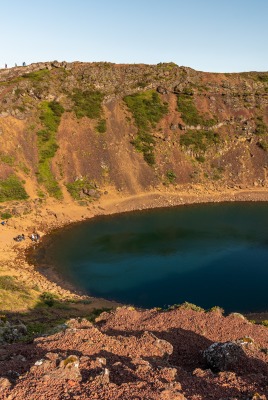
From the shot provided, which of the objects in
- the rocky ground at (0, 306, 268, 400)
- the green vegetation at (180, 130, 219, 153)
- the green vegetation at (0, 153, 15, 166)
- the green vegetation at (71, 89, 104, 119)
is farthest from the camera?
the green vegetation at (180, 130, 219, 153)

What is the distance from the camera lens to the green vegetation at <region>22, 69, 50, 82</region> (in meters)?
107

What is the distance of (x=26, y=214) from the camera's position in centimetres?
7638

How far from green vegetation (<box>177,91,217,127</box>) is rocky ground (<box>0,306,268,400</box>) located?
8930 centimetres

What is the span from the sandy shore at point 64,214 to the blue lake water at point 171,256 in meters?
2.85

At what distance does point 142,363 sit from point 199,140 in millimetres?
94078

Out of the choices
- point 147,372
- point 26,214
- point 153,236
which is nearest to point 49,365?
point 147,372

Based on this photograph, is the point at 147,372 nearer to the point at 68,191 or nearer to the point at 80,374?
the point at 80,374

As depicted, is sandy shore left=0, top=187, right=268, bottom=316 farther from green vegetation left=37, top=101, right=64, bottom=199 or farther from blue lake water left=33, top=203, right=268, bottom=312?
green vegetation left=37, top=101, right=64, bottom=199

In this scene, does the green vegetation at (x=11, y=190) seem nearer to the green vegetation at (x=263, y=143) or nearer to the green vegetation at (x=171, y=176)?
the green vegetation at (x=171, y=176)

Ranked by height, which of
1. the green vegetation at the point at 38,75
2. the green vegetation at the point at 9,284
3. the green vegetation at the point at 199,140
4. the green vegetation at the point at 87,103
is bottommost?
the green vegetation at the point at 9,284

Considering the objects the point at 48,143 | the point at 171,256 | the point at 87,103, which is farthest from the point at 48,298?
the point at 87,103

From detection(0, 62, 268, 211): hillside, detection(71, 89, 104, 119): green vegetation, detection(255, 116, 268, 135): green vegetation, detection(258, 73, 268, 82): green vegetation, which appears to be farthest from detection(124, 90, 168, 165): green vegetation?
detection(258, 73, 268, 82): green vegetation

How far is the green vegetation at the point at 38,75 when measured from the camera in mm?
106594

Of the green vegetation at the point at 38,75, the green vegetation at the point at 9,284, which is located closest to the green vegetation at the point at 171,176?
the green vegetation at the point at 38,75
